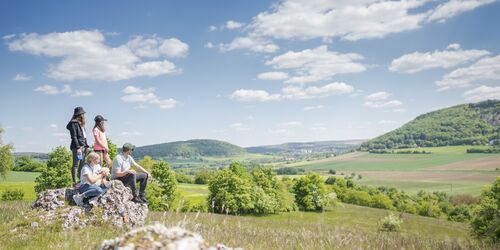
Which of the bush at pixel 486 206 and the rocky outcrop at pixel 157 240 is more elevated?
the rocky outcrop at pixel 157 240

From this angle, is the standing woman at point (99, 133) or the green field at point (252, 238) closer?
the green field at point (252, 238)

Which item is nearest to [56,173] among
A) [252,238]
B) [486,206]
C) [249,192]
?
[249,192]

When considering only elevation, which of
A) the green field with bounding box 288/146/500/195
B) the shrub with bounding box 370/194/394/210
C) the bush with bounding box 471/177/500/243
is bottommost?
the shrub with bounding box 370/194/394/210

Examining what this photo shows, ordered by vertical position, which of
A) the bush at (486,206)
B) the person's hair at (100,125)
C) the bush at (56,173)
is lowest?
the bush at (486,206)

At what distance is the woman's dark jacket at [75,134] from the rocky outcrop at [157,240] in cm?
920

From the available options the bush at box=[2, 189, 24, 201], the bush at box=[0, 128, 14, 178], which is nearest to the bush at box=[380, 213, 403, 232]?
the bush at box=[2, 189, 24, 201]

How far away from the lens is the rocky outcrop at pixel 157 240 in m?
2.74

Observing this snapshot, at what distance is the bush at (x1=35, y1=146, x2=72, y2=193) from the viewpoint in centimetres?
4297

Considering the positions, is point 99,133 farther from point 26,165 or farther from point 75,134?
point 26,165

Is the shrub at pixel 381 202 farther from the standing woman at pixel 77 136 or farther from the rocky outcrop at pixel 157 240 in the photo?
the rocky outcrop at pixel 157 240

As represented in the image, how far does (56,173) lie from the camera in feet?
143

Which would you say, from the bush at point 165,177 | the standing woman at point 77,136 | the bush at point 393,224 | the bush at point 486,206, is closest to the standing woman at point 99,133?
the standing woman at point 77,136

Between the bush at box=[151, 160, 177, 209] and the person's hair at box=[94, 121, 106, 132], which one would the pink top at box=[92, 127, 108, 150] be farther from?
the bush at box=[151, 160, 177, 209]

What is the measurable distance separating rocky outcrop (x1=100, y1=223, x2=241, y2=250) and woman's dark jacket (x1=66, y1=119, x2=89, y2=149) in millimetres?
9204
